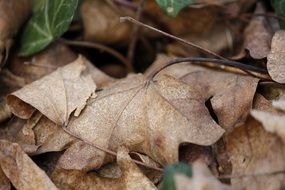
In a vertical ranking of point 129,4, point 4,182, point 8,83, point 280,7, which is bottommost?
point 4,182

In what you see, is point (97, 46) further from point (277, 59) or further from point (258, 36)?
point (277, 59)

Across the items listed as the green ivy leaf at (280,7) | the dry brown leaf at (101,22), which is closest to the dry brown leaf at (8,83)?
the dry brown leaf at (101,22)

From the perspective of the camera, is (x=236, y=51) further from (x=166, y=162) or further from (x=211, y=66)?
(x=166, y=162)

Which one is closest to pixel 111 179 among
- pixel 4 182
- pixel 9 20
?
pixel 4 182

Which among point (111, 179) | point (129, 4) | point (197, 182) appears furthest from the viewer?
point (129, 4)

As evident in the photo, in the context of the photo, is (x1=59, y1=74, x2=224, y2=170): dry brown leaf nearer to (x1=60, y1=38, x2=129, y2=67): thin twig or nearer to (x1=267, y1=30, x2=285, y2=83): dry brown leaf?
(x1=267, y1=30, x2=285, y2=83): dry brown leaf

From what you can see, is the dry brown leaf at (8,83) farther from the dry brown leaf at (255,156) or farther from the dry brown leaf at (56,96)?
the dry brown leaf at (255,156)
